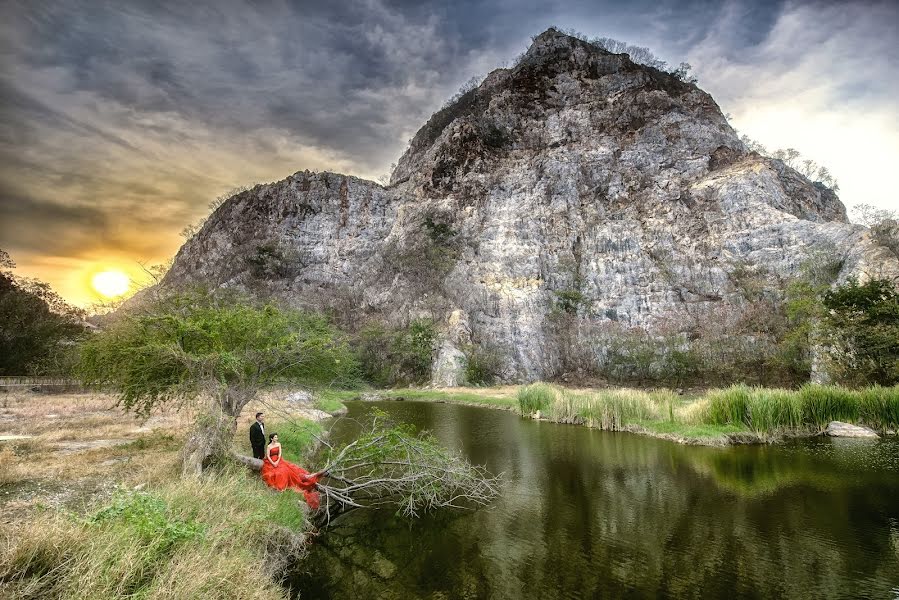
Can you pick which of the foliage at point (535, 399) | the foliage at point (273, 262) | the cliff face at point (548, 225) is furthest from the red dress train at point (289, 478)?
the foliage at point (273, 262)

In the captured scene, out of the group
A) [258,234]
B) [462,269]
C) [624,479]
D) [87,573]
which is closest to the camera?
[87,573]

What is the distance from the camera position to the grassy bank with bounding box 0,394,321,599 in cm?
471

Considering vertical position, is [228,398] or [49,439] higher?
[228,398]

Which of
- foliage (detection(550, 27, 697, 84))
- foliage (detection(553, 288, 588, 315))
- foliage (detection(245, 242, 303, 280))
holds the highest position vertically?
foliage (detection(550, 27, 697, 84))

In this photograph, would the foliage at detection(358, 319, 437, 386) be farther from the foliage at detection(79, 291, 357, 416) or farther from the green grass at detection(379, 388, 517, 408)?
the foliage at detection(79, 291, 357, 416)

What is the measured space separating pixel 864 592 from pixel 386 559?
8680 mm

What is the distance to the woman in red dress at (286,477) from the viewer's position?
11.8 metres

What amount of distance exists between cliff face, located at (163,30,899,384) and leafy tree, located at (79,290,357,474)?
4636 cm

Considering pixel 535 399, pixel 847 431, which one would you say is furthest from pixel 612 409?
pixel 847 431

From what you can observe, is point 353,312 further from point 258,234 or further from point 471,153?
point 471,153

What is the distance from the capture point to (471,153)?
260 ft

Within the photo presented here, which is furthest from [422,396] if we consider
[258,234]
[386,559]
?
[258,234]

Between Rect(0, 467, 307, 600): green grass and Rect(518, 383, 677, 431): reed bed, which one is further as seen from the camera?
Rect(518, 383, 677, 431): reed bed

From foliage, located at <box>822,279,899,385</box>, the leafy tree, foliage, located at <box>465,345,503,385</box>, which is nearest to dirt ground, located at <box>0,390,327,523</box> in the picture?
the leafy tree
